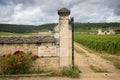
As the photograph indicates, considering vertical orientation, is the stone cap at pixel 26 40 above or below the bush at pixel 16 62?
above

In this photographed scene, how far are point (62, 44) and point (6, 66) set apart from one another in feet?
10.4

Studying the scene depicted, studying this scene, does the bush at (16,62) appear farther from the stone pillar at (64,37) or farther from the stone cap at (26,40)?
the stone pillar at (64,37)

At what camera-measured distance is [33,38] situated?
1329 cm

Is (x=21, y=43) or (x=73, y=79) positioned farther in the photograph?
(x=21, y=43)

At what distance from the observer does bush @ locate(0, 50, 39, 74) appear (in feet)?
39.9

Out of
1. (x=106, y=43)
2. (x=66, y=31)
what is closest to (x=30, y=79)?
(x=66, y=31)

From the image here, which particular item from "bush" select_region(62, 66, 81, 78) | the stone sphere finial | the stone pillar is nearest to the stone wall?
the stone pillar

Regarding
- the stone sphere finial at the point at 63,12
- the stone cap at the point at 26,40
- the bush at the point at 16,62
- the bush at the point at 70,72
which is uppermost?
the stone sphere finial at the point at 63,12

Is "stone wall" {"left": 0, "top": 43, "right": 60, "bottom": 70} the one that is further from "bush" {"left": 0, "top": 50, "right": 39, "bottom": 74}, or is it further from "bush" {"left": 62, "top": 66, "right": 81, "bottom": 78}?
"bush" {"left": 62, "top": 66, "right": 81, "bottom": 78}

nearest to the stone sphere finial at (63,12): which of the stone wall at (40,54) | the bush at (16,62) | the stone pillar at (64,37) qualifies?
the stone pillar at (64,37)

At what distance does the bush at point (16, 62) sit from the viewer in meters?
12.2

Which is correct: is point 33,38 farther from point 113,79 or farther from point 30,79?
point 113,79

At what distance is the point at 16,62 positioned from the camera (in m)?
12.1

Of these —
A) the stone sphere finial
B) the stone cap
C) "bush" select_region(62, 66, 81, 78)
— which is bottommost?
"bush" select_region(62, 66, 81, 78)
